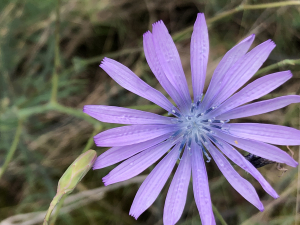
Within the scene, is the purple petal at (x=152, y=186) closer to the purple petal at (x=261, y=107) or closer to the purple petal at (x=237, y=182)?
the purple petal at (x=237, y=182)

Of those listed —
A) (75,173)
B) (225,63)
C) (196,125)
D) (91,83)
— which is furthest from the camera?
(91,83)

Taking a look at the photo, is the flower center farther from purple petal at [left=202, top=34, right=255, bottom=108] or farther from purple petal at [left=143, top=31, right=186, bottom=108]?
purple petal at [left=143, top=31, right=186, bottom=108]

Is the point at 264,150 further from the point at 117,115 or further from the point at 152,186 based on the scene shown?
the point at 117,115

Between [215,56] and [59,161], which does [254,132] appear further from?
[59,161]

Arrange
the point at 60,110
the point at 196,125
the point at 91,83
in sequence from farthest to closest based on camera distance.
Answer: the point at 91,83 < the point at 60,110 < the point at 196,125

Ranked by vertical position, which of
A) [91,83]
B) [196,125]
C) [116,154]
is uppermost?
[91,83]

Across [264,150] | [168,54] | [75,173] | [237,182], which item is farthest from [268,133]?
[75,173]

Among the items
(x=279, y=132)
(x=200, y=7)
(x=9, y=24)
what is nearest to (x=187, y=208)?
(x=279, y=132)
